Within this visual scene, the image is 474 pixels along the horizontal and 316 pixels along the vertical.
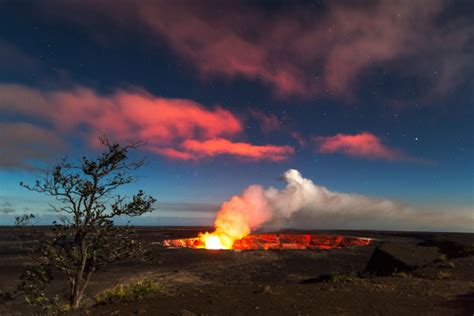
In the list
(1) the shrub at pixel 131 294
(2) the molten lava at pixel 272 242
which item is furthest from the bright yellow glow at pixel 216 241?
(1) the shrub at pixel 131 294

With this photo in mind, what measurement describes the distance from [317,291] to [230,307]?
4.69 meters

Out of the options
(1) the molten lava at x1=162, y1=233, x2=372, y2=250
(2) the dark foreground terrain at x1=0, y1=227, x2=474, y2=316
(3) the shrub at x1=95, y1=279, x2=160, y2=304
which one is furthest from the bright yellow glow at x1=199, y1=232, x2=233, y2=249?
(3) the shrub at x1=95, y1=279, x2=160, y2=304

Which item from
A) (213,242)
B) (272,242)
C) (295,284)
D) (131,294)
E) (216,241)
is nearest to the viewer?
(131,294)

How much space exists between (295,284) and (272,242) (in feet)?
195

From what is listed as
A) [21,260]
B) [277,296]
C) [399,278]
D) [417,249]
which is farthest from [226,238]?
[277,296]

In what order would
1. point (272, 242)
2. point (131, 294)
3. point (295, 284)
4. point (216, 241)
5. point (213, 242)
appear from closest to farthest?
point (131, 294) < point (295, 284) < point (213, 242) < point (216, 241) < point (272, 242)

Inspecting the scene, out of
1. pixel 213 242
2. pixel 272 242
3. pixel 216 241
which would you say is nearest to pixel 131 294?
pixel 213 242

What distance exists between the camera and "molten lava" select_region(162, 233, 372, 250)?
71500 mm

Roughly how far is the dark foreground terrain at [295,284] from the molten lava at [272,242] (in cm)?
2770

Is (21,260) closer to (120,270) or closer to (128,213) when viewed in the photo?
(120,270)

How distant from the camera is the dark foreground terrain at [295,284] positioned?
505 inches

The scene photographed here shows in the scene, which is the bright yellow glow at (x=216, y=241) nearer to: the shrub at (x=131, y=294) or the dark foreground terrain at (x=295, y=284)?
the dark foreground terrain at (x=295, y=284)

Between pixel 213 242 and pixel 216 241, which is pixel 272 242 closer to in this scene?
pixel 216 241

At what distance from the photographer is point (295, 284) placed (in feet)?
60.5
